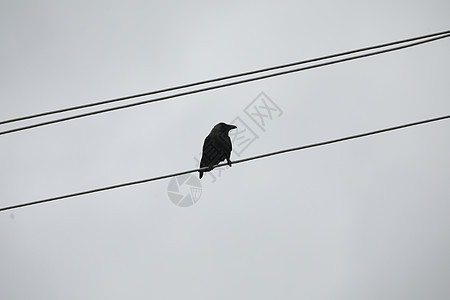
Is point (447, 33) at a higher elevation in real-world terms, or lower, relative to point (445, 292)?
higher

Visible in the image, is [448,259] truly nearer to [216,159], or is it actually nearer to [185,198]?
[185,198]

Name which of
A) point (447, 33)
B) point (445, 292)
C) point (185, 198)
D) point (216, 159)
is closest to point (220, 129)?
point (216, 159)

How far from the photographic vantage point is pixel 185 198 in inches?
1126

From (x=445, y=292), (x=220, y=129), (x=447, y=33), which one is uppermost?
(x=220, y=129)

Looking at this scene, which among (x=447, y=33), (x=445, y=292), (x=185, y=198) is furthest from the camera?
(x=445, y=292)

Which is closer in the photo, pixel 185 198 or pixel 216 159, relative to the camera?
pixel 216 159

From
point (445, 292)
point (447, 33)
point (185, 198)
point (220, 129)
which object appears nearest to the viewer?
point (447, 33)

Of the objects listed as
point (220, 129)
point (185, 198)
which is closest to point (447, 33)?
point (220, 129)

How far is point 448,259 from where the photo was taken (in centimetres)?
6769

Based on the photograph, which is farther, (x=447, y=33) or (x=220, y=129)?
(x=220, y=129)

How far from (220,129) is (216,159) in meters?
0.64

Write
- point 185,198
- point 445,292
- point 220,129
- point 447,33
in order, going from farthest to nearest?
point 445,292 < point 185,198 < point 220,129 < point 447,33

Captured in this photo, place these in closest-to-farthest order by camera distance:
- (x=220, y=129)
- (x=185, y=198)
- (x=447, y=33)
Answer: (x=447, y=33)
(x=220, y=129)
(x=185, y=198)

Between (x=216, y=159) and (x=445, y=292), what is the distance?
5926 cm
